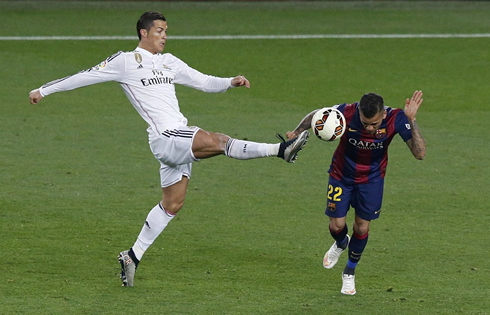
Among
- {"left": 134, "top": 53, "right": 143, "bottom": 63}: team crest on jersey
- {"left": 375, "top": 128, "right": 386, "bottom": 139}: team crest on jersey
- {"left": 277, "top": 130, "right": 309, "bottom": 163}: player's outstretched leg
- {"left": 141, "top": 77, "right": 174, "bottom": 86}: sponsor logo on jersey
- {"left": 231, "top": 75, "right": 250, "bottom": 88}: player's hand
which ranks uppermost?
{"left": 134, "top": 53, "right": 143, "bottom": 63}: team crest on jersey

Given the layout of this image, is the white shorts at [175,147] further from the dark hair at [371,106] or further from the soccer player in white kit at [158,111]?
the dark hair at [371,106]

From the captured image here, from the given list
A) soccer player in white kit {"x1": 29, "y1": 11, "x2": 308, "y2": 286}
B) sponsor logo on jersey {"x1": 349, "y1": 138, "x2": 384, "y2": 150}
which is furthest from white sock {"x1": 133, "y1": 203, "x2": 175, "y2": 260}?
sponsor logo on jersey {"x1": 349, "y1": 138, "x2": 384, "y2": 150}

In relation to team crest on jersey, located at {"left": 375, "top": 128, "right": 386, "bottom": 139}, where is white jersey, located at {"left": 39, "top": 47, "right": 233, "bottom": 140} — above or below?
above

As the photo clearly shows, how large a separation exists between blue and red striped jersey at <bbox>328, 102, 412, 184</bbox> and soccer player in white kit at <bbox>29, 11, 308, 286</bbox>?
941mm

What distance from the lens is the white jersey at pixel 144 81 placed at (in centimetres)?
777

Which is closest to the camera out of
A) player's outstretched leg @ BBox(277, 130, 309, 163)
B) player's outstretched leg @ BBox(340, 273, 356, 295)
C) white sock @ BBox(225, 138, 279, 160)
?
player's outstretched leg @ BBox(277, 130, 309, 163)

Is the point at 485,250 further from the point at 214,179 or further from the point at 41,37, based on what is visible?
the point at 41,37

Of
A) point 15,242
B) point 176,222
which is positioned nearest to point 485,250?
point 176,222

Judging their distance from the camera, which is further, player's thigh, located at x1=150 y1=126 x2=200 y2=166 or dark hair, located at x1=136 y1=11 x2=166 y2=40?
dark hair, located at x1=136 y1=11 x2=166 y2=40

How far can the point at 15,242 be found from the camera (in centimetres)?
905

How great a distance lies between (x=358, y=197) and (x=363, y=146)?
515 millimetres

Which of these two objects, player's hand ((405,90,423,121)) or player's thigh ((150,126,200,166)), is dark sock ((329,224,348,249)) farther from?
player's thigh ((150,126,200,166))

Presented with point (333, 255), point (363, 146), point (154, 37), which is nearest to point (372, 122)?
point (363, 146)

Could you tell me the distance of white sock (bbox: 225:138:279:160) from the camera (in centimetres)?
740
